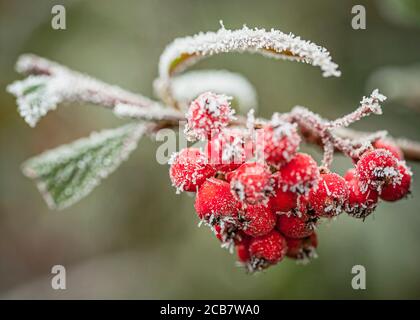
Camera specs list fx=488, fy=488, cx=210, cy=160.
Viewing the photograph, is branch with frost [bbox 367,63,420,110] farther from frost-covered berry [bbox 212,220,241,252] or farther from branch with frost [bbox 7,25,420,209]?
frost-covered berry [bbox 212,220,241,252]

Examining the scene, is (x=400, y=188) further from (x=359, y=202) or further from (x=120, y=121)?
(x=120, y=121)

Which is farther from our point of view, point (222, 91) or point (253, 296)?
point (253, 296)

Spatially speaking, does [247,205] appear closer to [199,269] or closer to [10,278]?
[199,269]

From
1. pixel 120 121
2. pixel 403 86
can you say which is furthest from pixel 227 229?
pixel 120 121

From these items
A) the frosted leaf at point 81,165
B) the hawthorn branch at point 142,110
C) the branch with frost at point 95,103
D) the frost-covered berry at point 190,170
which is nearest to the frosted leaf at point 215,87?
the branch with frost at point 95,103

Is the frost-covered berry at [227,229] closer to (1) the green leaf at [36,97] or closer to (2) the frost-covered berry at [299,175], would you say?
(2) the frost-covered berry at [299,175]

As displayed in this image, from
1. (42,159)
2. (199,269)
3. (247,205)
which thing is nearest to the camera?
(247,205)
